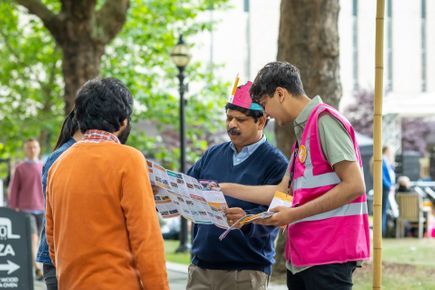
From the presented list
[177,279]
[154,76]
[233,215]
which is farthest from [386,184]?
[233,215]

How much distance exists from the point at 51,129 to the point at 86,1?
12023 mm

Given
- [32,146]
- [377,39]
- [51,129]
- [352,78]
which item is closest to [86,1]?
[32,146]

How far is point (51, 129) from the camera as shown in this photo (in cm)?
3075

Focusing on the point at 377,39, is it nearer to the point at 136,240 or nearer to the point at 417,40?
the point at 136,240

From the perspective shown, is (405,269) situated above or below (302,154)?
below

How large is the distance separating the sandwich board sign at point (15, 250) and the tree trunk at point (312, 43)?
5.04 m

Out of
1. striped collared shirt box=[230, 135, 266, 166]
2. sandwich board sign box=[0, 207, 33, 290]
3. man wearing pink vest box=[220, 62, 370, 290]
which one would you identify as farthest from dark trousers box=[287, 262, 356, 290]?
sandwich board sign box=[0, 207, 33, 290]

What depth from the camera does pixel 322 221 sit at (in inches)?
184

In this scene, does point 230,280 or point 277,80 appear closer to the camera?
point 277,80

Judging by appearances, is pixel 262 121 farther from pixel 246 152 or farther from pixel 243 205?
pixel 243 205

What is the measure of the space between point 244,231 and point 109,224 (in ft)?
3.87

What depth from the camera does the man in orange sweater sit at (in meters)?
4.50

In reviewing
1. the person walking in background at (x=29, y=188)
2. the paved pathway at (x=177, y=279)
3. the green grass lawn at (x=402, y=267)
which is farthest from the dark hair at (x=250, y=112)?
the person walking in background at (x=29, y=188)

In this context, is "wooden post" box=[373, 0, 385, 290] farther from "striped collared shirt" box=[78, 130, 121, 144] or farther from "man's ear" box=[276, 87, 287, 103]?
"striped collared shirt" box=[78, 130, 121, 144]
